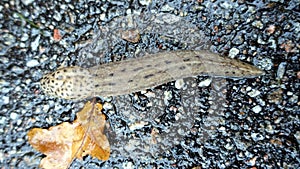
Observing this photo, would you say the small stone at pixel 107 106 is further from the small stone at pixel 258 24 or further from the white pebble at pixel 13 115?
the small stone at pixel 258 24

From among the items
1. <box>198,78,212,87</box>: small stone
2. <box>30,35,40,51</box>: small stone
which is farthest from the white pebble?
<box>198,78,212,87</box>: small stone

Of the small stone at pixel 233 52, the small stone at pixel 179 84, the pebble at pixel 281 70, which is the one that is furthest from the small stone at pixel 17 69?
the pebble at pixel 281 70

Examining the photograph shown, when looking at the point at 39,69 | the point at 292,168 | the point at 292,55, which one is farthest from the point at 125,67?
the point at 292,168

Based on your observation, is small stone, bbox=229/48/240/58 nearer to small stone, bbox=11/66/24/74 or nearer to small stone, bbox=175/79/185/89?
small stone, bbox=175/79/185/89

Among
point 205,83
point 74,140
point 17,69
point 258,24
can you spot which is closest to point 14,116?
point 17,69

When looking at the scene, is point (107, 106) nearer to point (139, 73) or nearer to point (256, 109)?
point (139, 73)
